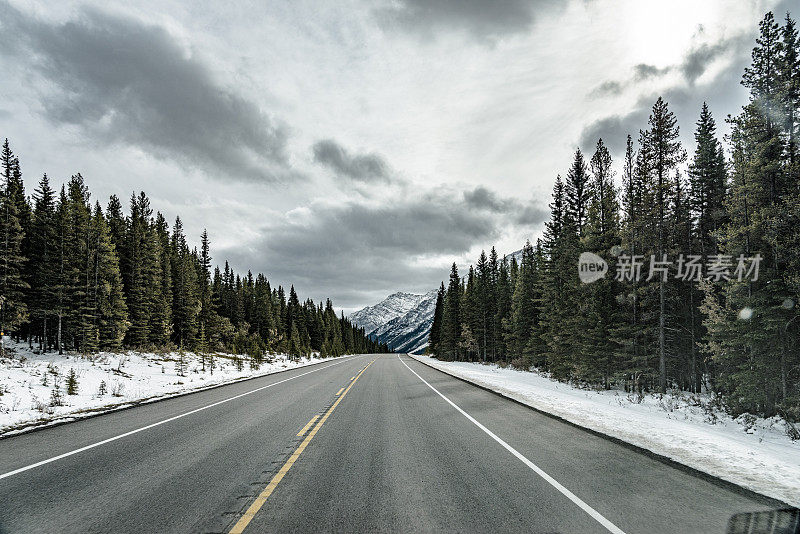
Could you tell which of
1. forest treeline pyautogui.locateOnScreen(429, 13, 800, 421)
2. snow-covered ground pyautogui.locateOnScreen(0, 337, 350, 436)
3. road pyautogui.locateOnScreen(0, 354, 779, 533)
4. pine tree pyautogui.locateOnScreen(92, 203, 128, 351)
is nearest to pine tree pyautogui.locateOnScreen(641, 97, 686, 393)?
forest treeline pyautogui.locateOnScreen(429, 13, 800, 421)

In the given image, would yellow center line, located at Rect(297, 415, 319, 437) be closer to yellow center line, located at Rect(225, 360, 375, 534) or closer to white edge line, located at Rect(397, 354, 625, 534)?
yellow center line, located at Rect(225, 360, 375, 534)

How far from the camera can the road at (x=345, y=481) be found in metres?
4.12

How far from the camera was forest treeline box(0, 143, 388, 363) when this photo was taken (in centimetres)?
3000

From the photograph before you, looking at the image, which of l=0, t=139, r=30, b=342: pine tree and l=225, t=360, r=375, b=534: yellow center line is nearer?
l=225, t=360, r=375, b=534: yellow center line

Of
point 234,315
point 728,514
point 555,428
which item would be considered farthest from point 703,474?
point 234,315

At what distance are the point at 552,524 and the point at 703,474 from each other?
12.0ft

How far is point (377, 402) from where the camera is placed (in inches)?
525

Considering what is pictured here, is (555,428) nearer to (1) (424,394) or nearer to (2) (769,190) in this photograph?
(1) (424,394)

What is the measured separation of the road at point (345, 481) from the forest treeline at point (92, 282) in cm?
2574

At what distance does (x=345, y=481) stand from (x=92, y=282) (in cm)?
3886

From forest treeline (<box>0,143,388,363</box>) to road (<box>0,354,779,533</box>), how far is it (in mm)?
25744

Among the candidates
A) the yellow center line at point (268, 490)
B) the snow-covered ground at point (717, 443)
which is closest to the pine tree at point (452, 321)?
the snow-covered ground at point (717, 443)

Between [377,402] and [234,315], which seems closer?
[377,402]

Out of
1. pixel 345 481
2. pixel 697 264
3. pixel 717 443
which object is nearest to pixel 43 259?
pixel 345 481
